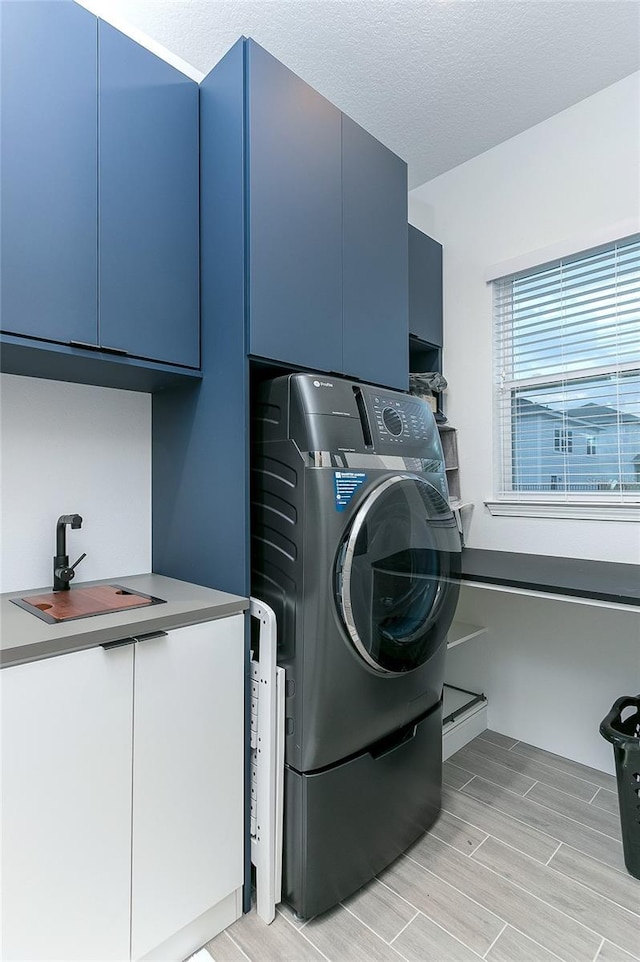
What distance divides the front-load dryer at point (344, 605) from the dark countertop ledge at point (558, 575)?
1.04 feet

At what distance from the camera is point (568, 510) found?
229 cm

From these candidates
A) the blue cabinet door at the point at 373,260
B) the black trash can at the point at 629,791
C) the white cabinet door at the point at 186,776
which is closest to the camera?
the white cabinet door at the point at 186,776

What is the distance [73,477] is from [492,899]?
1836mm

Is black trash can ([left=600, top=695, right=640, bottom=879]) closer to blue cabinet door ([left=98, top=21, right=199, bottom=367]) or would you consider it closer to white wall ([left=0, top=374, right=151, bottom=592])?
white wall ([left=0, top=374, right=151, bottom=592])

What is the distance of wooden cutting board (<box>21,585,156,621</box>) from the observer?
1240mm

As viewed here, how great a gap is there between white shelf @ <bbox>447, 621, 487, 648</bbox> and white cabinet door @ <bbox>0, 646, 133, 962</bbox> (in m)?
1.54

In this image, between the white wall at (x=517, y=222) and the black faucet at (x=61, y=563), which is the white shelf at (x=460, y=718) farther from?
the black faucet at (x=61, y=563)

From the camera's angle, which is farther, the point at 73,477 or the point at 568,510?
the point at 568,510

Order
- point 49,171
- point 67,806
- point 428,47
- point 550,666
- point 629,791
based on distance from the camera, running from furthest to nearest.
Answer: point 550,666
point 428,47
point 629,791
point 49,171
point 67,806

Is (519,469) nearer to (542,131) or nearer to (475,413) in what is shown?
(475,413)

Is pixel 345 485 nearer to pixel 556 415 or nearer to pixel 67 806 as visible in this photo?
pixel 67 806

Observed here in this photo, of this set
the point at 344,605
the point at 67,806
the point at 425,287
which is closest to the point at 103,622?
the point at 67,806

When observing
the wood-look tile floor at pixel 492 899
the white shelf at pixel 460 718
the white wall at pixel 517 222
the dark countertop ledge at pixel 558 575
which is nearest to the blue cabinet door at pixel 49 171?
the dark countertop ledge at pixel 558 575

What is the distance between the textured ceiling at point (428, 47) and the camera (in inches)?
70.7
